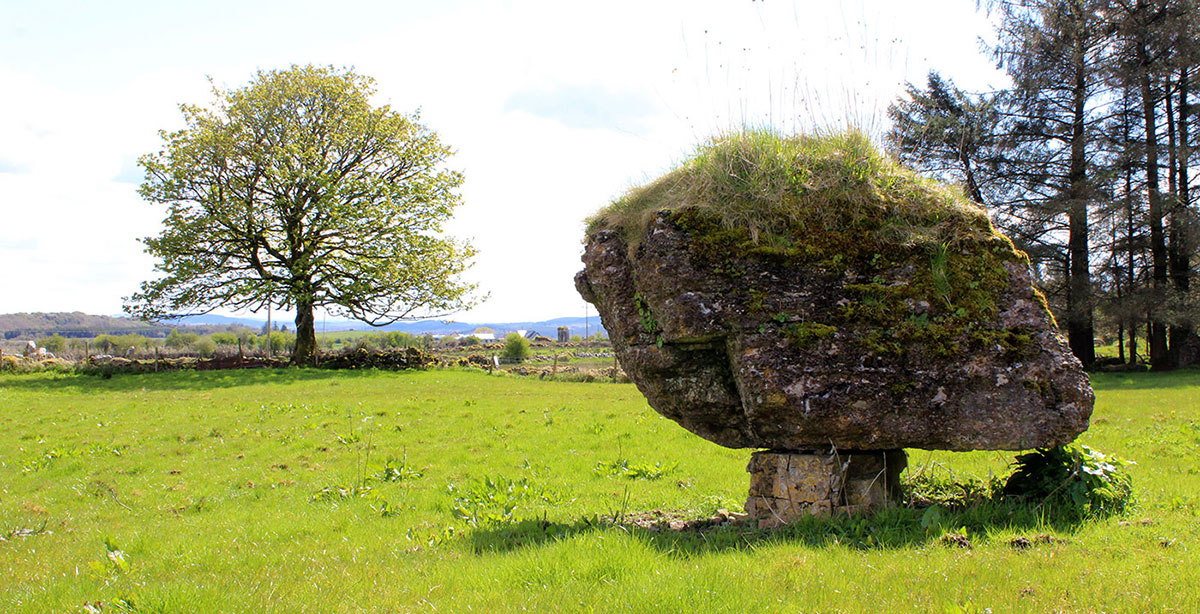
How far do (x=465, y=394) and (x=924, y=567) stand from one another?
2224cm

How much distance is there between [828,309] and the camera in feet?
23.4

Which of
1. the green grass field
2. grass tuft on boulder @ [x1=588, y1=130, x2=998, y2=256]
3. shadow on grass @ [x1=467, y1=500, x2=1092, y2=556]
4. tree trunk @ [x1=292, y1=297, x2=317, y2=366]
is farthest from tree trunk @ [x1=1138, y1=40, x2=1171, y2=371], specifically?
tree trunk @ [x1=292, y1=297, x2=317, y2=366]

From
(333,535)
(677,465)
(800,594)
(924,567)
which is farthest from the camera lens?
(677,465)

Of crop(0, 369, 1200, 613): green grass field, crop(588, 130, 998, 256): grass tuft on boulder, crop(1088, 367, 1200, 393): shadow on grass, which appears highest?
crop(588, 130, 998, 256): grass tuft on boulder

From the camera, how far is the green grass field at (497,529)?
4816 millimetres

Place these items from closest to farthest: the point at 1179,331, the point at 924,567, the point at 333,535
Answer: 1. the point at 924,567
2. the point at 333,535
3. the point at 1179,331

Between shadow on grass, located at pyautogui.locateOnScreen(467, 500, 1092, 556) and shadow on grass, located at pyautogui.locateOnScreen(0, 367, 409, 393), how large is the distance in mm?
26767

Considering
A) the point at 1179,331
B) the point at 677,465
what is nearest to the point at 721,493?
the point at 677,465

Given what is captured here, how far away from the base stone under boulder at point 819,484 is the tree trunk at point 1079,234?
27113mm

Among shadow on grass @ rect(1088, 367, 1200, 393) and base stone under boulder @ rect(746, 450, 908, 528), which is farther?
shadow on grass @ rect(1088, 367, 1200, 393)

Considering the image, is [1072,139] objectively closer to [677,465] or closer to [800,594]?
[677,465]

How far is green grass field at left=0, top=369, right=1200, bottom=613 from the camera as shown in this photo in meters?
4.82

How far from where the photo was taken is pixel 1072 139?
1185 inches

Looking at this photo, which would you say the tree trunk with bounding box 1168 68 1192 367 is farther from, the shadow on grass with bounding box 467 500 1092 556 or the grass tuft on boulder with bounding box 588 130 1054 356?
the shadow on grass with bounding box 467 500 1092 556
